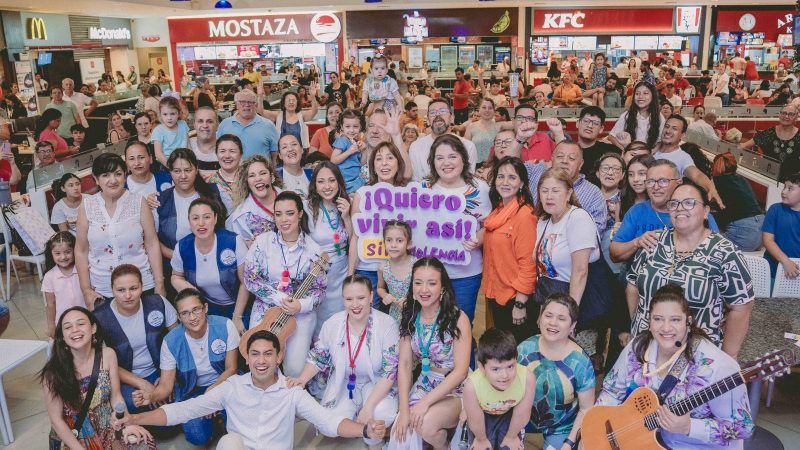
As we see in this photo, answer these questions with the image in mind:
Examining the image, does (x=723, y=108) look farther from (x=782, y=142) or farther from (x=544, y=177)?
(x=544, y=177)

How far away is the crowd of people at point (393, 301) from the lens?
3.31 meters

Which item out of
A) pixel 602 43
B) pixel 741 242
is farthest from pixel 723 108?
pixel 602 43

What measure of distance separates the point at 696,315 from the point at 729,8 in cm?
1919

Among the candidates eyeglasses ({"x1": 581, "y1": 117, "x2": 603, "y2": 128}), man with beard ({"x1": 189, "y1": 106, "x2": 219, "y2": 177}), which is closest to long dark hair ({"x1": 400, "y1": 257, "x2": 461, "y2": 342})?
eyeglasses ({"x1": 581, "y1": 117, "x2": 603, "y2": 128})

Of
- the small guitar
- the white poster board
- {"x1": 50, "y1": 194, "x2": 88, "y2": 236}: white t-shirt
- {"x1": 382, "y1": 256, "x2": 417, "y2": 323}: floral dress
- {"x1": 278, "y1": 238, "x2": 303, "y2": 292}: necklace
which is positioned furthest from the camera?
the white poster board

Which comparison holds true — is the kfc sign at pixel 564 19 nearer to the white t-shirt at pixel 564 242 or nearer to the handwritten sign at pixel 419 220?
the handwritten sign at pixel 419 220

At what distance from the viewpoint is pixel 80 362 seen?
3.72m

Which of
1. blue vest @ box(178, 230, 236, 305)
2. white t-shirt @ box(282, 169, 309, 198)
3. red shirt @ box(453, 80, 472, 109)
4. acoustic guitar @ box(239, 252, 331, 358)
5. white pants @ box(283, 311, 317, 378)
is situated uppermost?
red shirt @ box(453, 80, 472, 109)

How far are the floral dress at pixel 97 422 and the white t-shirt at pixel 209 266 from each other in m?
0.90

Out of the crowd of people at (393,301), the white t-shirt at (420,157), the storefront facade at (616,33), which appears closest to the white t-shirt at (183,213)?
the crowd of people at (393,301)

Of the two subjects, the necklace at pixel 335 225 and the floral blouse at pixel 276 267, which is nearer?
the floral blouse at pixel 276 267

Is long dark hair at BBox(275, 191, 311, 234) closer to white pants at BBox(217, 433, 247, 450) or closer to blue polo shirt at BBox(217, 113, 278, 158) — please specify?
white pants at BBox(217, 433, 247, 450)

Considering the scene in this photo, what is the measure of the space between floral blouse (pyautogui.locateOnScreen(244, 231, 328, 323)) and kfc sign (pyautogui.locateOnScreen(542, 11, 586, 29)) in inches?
657

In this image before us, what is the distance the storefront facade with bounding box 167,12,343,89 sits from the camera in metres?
18.5
